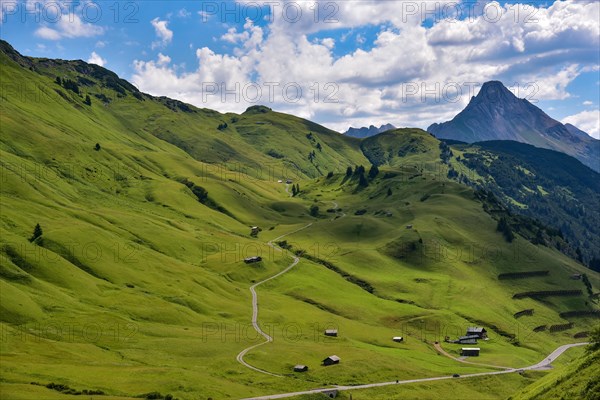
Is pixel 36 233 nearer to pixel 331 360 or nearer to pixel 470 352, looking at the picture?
pixel 331 360

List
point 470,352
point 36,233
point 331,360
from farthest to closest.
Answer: point 470,352
point 36,233
point 331,360

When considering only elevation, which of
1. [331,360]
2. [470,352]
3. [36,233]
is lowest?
[470,352]

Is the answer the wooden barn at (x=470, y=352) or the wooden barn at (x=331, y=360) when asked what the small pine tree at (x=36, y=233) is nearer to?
the wooden barn at (x=331, y=360)

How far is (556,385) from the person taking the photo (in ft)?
278

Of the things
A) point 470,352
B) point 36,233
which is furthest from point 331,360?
point 36,233

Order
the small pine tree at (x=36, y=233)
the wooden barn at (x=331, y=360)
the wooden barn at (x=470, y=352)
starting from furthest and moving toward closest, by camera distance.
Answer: the wooden barn at (x=470, y=352) → the small pine tree at (x=36, y=233) → the wooden barn at (x=331, y=360)

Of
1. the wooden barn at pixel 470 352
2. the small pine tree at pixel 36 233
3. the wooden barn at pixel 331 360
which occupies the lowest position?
the wooden barn at pixel 470 352

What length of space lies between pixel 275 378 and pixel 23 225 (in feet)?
354

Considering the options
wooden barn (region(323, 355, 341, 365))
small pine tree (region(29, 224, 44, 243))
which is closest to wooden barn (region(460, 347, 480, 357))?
wooden barn (region(323, 355, 341, 365))

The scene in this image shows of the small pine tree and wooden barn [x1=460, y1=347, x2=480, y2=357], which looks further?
wooden barn [x1=460, y1=347, x2=480, y2=357]

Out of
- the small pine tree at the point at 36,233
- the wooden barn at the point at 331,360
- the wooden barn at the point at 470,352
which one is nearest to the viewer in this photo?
the wooden barn at the point at 331,360

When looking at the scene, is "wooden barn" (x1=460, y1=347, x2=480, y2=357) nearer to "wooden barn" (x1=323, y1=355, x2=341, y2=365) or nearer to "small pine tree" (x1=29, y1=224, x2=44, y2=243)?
"wooden barn" (x1=323, y1=355, x2=341, y2=365)

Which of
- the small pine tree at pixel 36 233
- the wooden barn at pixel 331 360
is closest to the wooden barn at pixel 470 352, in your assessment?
the wooden barn at pixel 331 360

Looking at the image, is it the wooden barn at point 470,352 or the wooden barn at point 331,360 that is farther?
the wooden barn at point 470,352
